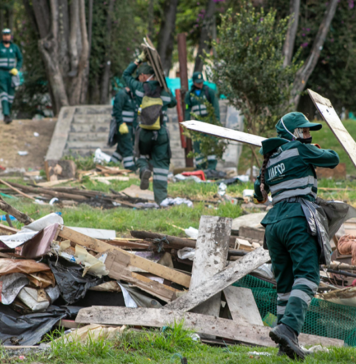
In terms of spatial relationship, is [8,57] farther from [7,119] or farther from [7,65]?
[7,119]

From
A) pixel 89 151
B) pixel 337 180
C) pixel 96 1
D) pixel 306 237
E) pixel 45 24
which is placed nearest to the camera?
pixel 306 237

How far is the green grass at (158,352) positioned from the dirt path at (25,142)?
1085 cm

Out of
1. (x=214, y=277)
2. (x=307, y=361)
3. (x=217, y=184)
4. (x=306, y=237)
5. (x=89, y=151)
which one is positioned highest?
(x=306, y=237)

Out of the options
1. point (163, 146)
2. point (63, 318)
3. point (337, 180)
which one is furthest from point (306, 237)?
point (337, 180)

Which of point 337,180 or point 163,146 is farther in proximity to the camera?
point 337,180

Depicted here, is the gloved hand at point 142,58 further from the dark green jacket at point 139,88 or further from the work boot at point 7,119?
the work boot at point 7,119

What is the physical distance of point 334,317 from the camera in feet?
15.5

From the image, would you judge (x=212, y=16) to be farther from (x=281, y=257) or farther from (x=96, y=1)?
(x=281, y=257)

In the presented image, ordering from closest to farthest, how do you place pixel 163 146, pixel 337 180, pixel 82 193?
pixel 163 146 → pixel 82 193 → pixel 337 180

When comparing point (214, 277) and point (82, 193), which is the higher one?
point (214, 277)

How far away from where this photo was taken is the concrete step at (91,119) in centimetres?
1606

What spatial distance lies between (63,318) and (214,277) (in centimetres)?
135

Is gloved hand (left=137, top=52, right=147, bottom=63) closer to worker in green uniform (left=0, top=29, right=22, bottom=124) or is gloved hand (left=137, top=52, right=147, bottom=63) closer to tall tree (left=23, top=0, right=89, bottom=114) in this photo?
worker in green uniform (left=0, top=29, right=22, bottom=124)

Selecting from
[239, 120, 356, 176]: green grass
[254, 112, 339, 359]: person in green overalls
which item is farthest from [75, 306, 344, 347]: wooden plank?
[239, 120, 356, 176]: green grass
